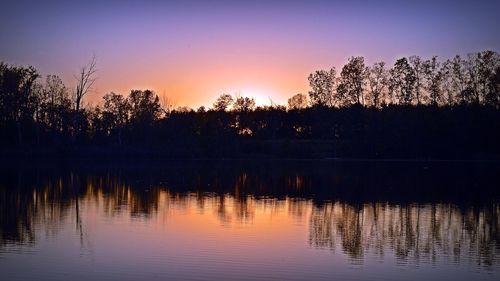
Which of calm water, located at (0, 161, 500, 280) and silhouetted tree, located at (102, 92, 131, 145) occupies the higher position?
silhouetted tree, located at (102, 92, 131, 145)

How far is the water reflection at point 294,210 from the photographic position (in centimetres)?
1762

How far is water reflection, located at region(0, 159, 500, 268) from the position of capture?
17.6 m

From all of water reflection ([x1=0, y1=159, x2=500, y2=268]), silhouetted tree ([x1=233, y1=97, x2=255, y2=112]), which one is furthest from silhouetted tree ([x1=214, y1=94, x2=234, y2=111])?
water reflection ([x1=0, y1=159, x2=500, y2=268])

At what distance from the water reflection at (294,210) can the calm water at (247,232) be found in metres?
0.05

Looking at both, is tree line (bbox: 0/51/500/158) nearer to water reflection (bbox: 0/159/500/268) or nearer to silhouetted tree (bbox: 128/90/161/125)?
silhouetted tree (bbox: 128/90/161/125)

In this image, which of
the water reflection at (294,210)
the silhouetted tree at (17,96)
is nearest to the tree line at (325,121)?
the silhouetted tree at (17,96)

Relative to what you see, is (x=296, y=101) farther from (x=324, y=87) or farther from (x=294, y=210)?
(x=294, y=210)

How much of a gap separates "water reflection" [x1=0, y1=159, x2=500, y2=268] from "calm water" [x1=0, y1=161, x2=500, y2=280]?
54 millimetres

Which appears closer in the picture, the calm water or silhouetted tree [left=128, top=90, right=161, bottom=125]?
the calm water

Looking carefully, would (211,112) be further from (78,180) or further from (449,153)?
(78,180)

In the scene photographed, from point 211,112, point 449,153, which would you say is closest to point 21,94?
point 211,112

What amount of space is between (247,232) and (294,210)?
5.98 metres

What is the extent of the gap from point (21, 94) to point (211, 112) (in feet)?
84.9

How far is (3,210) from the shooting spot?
2369cm
